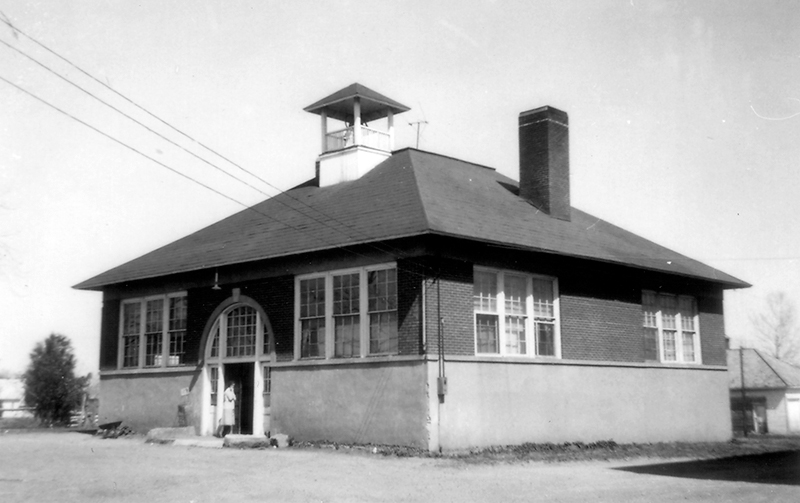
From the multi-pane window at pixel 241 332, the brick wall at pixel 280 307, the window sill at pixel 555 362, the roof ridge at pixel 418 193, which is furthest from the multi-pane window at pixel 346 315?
the multi-pane window at pixel 241 332

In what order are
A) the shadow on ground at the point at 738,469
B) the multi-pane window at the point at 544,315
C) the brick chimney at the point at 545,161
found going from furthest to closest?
the brick chimney at the point at 545,161
the multi-pane window at the point at 544,315
the shadow on ground at the point at 738,469

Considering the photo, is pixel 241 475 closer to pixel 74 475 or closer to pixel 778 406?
pixel 74 475

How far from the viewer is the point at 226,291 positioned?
84.9ft

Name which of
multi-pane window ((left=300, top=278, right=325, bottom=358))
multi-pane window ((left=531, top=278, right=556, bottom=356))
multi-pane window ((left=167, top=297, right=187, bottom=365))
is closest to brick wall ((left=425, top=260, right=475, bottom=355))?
multi-pane window ((left=531, top=278, right=556, bottom=356))

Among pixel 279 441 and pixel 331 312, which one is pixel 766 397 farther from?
pixel 279 441

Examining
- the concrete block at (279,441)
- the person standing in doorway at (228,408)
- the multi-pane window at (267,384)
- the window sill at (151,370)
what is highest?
the window sill at (151,370)

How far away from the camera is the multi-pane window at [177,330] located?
2733 cm

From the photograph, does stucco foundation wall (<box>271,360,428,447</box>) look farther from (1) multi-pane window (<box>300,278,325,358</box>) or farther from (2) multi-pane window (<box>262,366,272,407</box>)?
(2) multi-pane window (<box>262,366,272,407</box>)

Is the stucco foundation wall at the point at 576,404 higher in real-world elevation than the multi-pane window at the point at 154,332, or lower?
lower

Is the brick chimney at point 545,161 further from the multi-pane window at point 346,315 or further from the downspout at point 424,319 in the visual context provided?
the downspout at point 424,319

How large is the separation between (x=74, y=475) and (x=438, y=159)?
1551cm

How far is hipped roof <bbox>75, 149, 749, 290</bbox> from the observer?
73.4 ft

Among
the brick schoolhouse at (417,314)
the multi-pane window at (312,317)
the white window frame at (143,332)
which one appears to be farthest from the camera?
the white window frame at (143,332)

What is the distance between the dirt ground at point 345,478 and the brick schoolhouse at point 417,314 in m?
2.29
